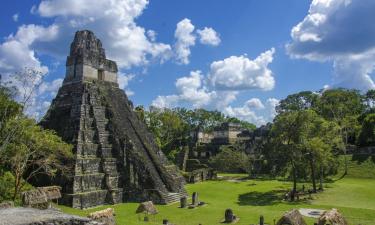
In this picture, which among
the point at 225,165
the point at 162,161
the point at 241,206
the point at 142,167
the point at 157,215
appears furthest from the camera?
the point at 225,165

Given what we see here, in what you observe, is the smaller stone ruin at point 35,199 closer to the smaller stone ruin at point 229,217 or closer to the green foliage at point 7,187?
the green foliage at point 7,187

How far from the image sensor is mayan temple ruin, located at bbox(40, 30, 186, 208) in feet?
80.9

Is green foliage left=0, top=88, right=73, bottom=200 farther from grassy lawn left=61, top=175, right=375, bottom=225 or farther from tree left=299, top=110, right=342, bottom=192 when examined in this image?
tree left=299, top=110, right=342, bottom=192

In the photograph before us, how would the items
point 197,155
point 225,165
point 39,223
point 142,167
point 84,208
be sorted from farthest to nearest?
point 197,155 → point 225,165 → point 142,167 → point 84,208 → point 39,223

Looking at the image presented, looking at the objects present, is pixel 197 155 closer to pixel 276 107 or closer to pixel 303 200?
pixel 276 107

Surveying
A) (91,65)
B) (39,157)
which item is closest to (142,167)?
(39,157)

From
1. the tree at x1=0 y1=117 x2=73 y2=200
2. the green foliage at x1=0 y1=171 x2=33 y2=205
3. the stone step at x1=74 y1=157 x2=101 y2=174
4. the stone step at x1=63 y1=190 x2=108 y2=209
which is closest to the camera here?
the green foliage at x1=0 y1=171 x2=33 y2=205

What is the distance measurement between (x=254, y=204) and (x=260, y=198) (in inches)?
85.4

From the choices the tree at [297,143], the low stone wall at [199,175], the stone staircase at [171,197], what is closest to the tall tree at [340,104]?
the low stone wall at [199,175]

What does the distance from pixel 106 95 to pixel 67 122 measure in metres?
4.10

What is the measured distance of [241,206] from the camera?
24984 mm

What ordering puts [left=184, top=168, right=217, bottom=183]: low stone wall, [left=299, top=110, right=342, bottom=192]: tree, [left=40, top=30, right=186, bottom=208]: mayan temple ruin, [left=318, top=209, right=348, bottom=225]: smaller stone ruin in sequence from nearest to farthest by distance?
[left=318, top=209, right=348, bottom=225]: smaller stone ruin → [left=40, top=30, right=186, bottom=208]: mayan temple ruin → [left=299, top=110, right=342, bottom=192]: tree → [left=184, top=168, right=217, bottom=183]: low stone wall

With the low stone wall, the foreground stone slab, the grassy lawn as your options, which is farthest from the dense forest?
the foreground stone slab

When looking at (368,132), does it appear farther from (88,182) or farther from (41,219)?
(41,219)
